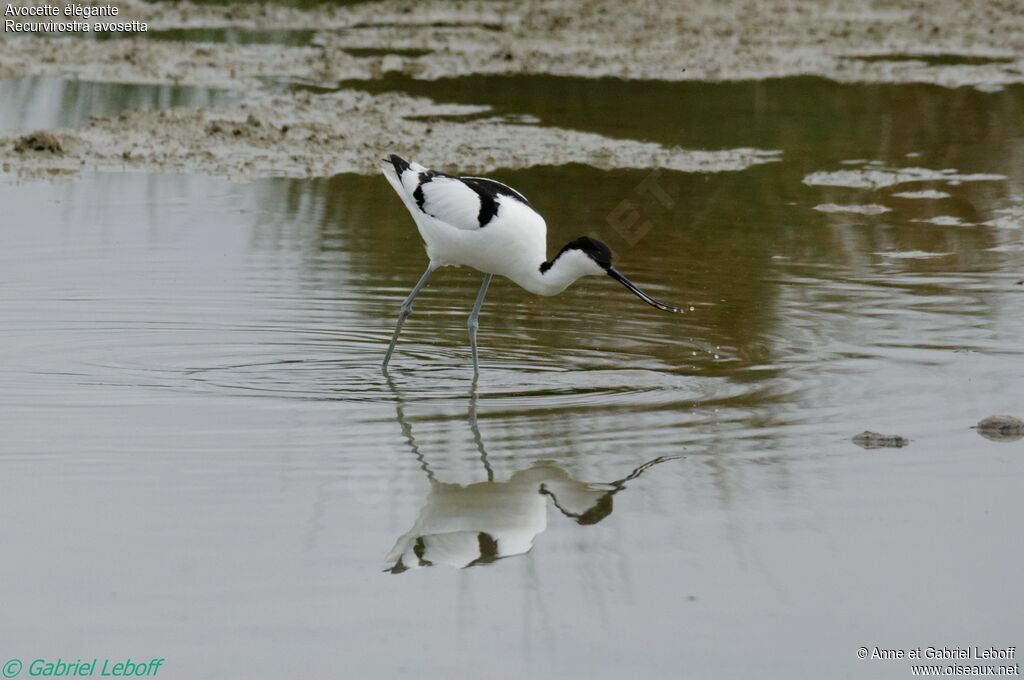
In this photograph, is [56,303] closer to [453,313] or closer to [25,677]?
[453,313]

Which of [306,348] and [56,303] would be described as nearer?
[306,348]

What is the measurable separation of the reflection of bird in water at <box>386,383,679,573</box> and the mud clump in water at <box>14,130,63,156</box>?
6.80 metres

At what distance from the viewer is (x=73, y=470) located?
5.15 meters

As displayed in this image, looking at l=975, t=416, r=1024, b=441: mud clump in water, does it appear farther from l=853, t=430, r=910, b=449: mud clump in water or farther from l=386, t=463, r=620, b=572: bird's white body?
l=386, t=463, r=620, b=572: bird's white body

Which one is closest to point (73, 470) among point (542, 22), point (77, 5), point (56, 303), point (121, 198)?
point (56, 303)

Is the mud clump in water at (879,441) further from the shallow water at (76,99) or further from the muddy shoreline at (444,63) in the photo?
the shallow water at (76,99)

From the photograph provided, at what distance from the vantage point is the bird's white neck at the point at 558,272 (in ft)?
21.0

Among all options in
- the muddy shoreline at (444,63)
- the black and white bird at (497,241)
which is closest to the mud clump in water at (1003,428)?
the black and white bird at (497,241)

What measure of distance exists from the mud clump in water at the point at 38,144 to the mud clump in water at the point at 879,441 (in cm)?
752

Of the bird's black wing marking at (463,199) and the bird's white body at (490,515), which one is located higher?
the bird's black wing marking at (463,199)

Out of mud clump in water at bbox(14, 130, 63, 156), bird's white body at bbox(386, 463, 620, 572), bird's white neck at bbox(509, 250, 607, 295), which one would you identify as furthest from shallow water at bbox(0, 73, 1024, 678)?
mud clump in water at bbox(14, 130, 63, 156)

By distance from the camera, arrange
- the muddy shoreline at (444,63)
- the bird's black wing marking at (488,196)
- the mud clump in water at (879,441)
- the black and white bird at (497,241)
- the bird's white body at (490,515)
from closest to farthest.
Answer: the bird's white body at (490,515), the mud clump in water at (879,441), the black and white bird at (497,241), the bird's black wing marking at (488,196), the muddy shoreline at (444,63)

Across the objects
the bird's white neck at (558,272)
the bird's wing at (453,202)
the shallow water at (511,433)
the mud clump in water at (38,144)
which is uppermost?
the bird's wing at (453,202)

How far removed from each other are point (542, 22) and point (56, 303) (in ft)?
35.8
